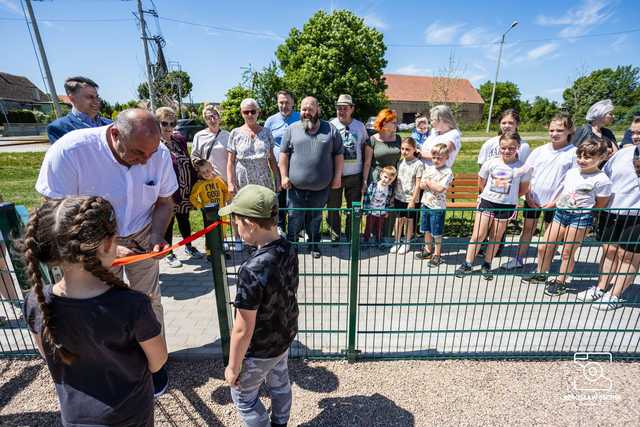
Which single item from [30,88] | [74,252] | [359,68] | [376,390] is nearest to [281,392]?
[376,390]

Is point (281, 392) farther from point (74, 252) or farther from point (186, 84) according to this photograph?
point (186, 84)

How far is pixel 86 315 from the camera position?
1316 millimetres

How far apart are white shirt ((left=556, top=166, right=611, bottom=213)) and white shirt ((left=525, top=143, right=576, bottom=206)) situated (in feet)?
1.01

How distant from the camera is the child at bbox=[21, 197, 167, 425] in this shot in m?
1.29

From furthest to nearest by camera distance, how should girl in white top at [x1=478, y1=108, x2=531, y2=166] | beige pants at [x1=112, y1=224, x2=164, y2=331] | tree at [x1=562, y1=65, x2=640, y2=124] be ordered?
tree at [x1=562, y1=65, x2=640, y2=124] < girl in white top at [x1=478, y1=108, x2=531, y2=166] < beige pants at [x1=112, y1=224, x2=164, y2=331]

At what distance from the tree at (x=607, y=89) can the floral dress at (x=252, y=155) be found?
130 ft

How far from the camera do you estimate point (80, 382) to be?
4.73ft

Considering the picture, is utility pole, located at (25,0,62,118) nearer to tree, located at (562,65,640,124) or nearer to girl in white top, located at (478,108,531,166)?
girl in white top, located at (478,108,531,166)

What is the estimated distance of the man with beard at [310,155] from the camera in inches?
177

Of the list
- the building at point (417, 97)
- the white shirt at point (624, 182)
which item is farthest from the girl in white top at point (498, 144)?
the building at point (417, 97)

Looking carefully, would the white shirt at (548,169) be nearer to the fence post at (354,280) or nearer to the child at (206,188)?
the fence post at (354,280)

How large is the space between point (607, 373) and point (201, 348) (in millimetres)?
3573

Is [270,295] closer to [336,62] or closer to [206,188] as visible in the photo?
[206,188]
